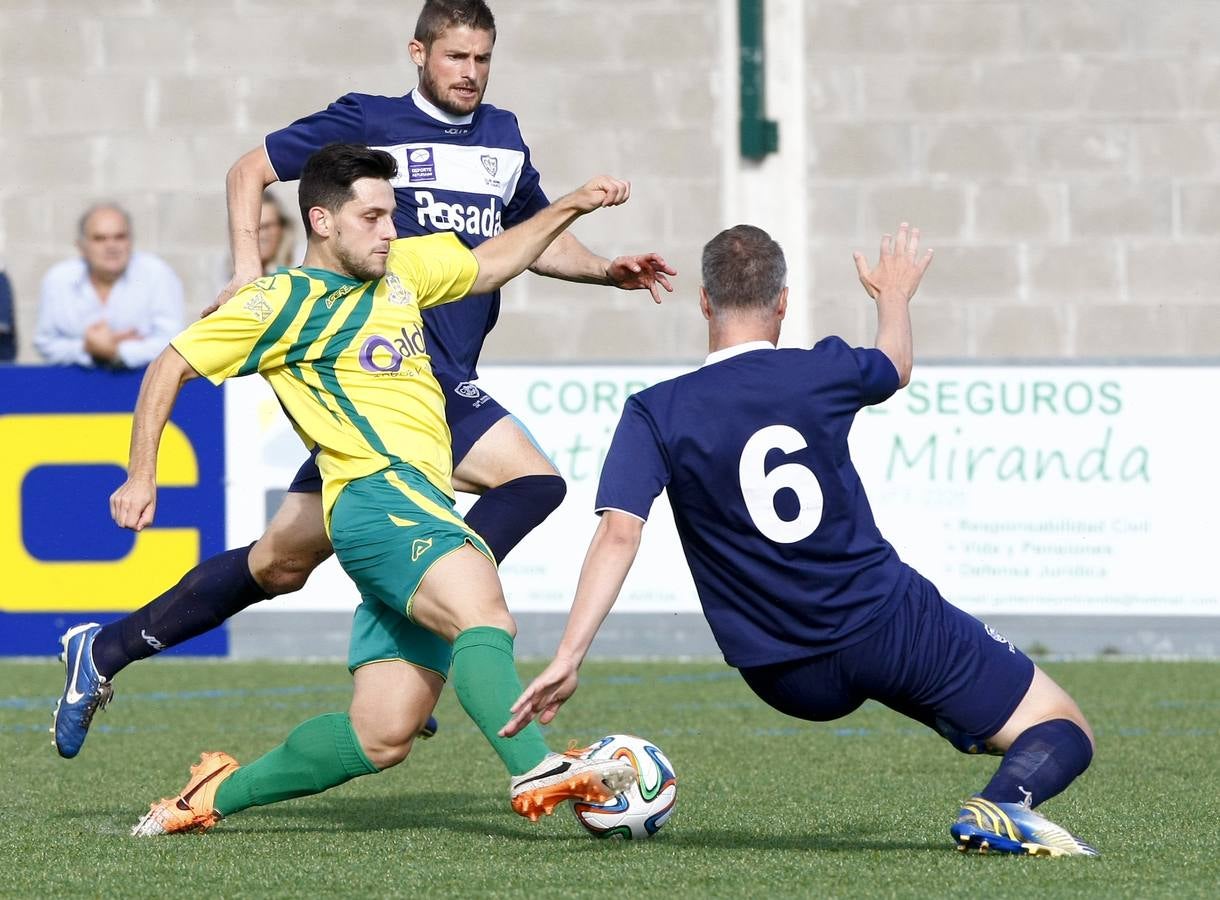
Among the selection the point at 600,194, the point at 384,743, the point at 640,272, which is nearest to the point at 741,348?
the point at 600,194

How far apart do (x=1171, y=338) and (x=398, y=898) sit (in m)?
9.14

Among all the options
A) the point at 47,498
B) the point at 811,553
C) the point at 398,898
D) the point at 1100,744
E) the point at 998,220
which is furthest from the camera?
the point at 998,220

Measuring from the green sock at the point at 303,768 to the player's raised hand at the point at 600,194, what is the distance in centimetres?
132

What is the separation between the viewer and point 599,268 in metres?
5.54

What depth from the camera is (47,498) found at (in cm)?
958

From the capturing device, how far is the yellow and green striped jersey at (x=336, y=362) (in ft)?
15.5

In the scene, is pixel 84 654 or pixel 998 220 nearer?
pixel 84 654

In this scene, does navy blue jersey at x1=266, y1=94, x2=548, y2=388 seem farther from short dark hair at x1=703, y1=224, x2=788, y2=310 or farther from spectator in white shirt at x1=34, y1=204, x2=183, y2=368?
spectator in white shirt at x1=34, y1=204, x2=183, y2=368

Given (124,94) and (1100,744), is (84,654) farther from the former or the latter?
(124,94)

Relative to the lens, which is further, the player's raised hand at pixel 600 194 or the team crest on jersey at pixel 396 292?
the team crest on jersey at pixel 396 292

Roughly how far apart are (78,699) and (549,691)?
6.30 feet

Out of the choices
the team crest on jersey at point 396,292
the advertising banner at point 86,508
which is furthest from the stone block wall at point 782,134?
the team crest on jersey at point 396,292

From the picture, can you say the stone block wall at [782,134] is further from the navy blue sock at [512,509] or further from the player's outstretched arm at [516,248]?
the player's outstretched arm at [516,248]

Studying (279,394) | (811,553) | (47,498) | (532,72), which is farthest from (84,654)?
(532,72)
